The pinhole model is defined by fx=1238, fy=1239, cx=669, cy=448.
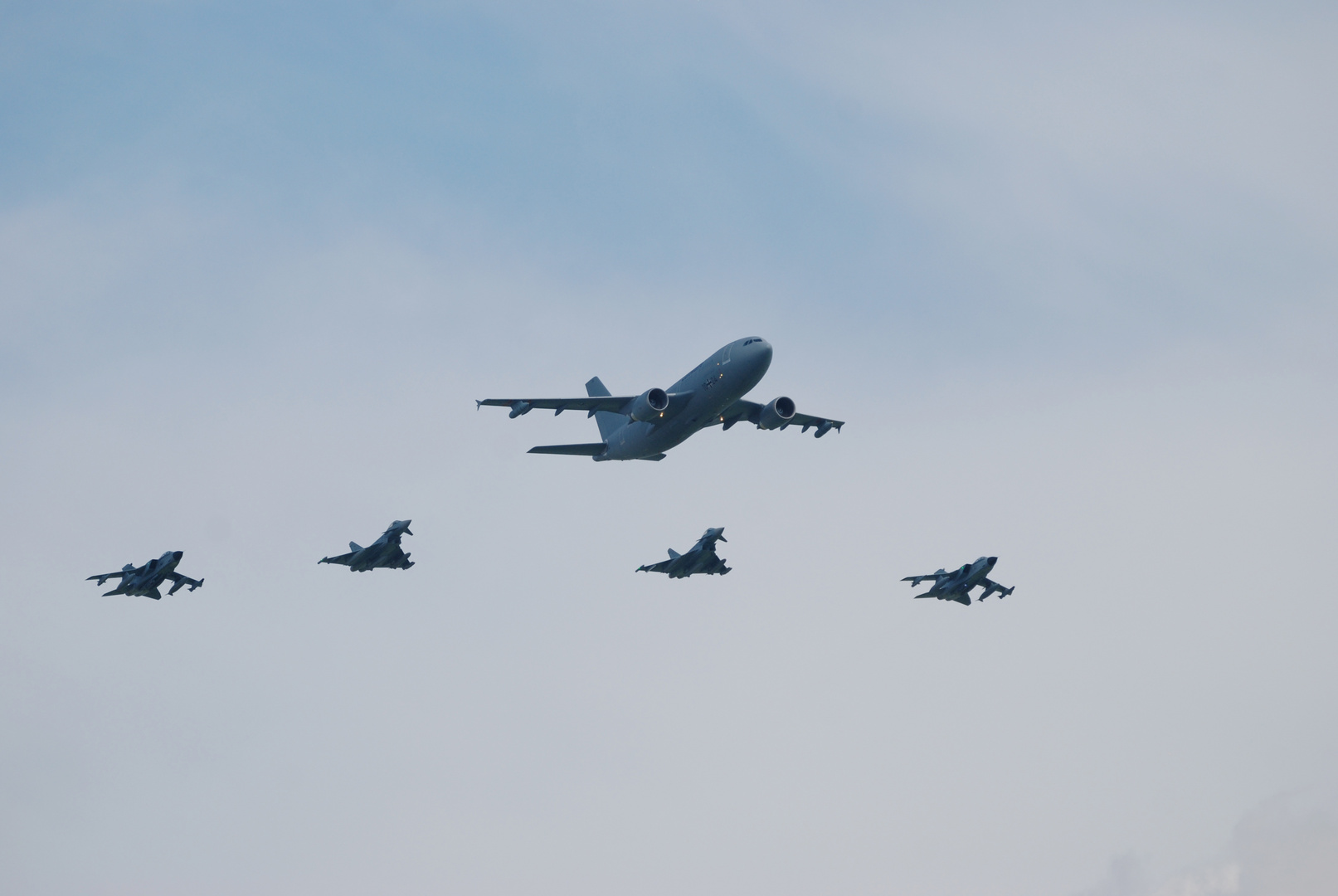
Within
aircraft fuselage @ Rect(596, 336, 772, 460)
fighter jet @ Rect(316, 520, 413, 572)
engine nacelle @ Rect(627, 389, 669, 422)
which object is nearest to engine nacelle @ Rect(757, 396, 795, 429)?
aircraft fuselage @ Rect(596, 336, 772, 460)

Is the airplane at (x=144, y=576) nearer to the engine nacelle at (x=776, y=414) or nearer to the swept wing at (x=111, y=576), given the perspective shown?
the swept wing at (x=111, y=576)

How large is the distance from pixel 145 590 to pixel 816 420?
141 ft

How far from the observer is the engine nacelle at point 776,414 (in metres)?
72.1

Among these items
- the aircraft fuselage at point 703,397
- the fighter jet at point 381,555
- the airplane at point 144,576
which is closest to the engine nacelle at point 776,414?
the aircraft fuselage at point 703,397

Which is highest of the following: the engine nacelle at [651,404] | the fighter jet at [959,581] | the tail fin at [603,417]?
the tail fin at [603,417]

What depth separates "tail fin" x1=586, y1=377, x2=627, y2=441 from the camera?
265 ft

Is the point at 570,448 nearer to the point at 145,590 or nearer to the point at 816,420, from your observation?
the point at 816,420

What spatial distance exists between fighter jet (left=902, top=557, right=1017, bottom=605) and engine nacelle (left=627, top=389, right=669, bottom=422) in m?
18.2

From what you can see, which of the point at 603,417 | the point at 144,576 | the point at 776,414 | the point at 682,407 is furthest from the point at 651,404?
the point at 144,576

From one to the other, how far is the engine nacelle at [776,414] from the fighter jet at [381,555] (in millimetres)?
21756

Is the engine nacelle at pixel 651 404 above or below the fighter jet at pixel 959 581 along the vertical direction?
above

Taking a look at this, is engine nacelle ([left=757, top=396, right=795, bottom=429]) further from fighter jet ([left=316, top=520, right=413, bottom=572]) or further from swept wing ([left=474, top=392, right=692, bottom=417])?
fighter jet ([left=316, top=520, right=413, bottom=572])

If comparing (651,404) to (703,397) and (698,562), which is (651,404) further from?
(698,562)

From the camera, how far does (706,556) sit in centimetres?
7506
